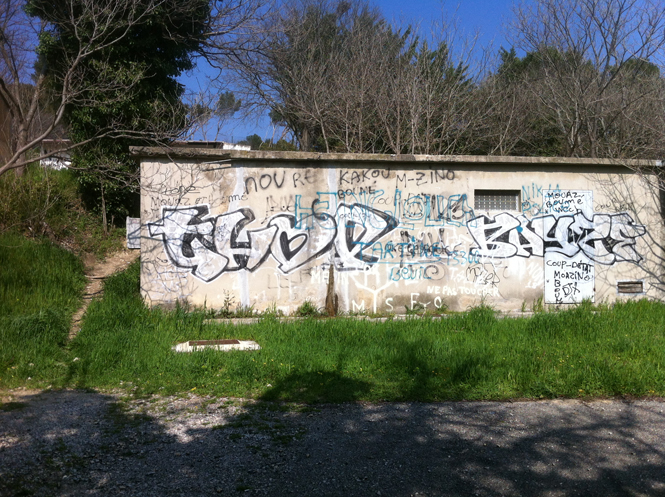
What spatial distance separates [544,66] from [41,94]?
13820mm

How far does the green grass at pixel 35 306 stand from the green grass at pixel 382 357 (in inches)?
13.6

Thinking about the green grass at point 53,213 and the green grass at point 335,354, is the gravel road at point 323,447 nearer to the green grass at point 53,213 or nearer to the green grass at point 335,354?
the green grass at point 335,354

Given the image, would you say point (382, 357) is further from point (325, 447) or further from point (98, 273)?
point (98, 273)

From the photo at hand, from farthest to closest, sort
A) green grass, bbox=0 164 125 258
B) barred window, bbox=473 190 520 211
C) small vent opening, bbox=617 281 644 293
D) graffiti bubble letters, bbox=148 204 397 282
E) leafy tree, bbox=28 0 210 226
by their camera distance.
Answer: leafy tree, bbox=28 0 210 226 → green grass, bbox=0 164 125 258 → small vent opening, bbox=617 281 644 293 → barred window, bbox=473 190 520 211 → graffiti bubble letters, bbox=148 204 397 282

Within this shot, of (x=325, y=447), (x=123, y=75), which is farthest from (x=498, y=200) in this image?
(x=123, y=75)

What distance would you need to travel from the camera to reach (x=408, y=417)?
5.28 metres

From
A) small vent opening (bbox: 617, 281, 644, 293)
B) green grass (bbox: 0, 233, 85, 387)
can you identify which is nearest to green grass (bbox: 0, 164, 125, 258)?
green grass (bbox: 0, 233, 85, 387)

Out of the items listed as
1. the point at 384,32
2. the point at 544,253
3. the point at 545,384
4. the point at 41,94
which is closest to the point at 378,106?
the point at 384,32

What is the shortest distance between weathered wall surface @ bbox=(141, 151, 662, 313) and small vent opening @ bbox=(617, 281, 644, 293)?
0.08 metres

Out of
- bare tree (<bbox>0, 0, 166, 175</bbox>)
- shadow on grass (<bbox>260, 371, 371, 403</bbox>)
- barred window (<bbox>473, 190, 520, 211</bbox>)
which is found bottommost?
shadow on grass (<bbox>260, 371, 371, 403</bbox>)

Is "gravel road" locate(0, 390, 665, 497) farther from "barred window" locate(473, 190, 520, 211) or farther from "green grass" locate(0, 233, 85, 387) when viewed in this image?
"barred window" locate(473, 190, 520, 211)

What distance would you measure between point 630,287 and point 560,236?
5.36 feet

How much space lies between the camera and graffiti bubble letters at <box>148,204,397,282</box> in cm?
930

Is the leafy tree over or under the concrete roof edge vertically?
over
